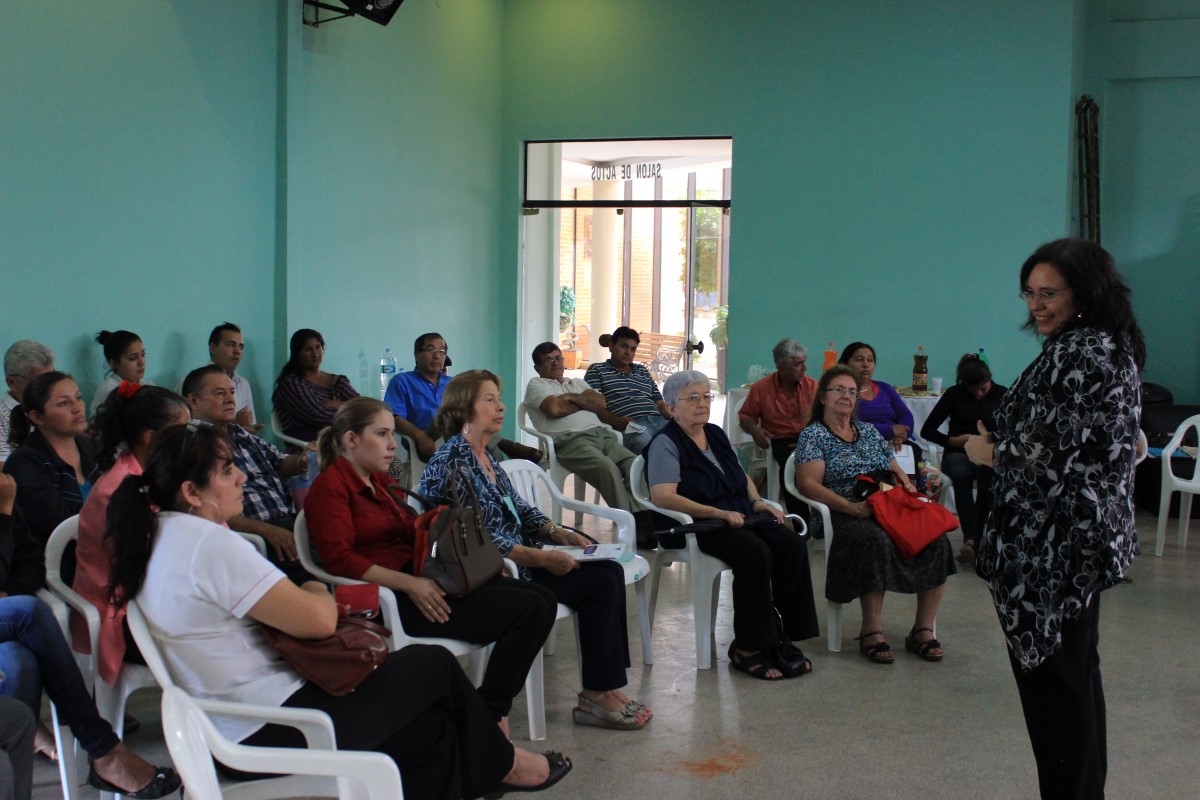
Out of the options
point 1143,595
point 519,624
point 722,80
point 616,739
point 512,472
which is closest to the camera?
point 519,624

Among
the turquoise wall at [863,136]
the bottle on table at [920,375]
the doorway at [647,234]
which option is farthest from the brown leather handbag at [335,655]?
the doorway at [647,234]

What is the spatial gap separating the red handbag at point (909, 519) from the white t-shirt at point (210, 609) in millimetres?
2525

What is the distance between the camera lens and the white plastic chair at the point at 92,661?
2621mm

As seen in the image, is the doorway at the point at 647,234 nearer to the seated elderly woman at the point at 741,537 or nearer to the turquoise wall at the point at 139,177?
the turquoise wall at the point at 139,177

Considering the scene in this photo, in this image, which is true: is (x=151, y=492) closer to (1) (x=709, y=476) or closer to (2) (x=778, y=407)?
(1) (x=709, y=476)

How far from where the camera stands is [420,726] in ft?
7.62

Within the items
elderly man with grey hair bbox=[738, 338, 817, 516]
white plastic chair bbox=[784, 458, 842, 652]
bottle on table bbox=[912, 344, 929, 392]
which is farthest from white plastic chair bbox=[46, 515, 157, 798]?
bottle on table bbox=[912, 344, 929, 392]

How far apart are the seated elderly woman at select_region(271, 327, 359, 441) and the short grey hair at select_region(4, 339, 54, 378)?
1.52 metres

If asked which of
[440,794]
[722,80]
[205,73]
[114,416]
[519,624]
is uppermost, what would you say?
[722,80]

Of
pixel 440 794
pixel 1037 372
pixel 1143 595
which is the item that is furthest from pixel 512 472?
pixel 1143 595

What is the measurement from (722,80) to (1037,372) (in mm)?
6070

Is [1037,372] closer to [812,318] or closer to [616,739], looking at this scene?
[616,739]

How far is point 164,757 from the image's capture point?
305 centimetres

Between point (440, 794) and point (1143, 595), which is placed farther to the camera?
point (1143, 595)
